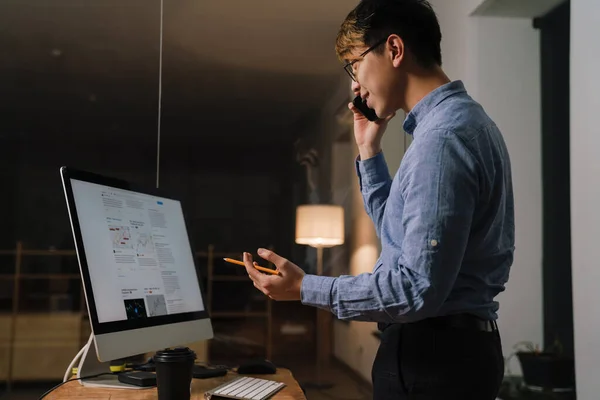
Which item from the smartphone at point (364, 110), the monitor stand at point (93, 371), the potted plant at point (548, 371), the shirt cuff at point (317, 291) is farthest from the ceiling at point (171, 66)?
the shirt cuff at point (317, 291)

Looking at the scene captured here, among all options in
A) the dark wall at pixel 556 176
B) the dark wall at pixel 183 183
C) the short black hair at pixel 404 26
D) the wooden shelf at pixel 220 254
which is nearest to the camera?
the short black hair at pixel 404 26

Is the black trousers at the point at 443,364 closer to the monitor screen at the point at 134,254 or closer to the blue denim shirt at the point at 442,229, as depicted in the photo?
the blue denim shirt at the point at 442,229

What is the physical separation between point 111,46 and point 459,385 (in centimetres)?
200

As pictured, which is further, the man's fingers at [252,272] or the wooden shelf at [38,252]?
the wooden shelf at [38,252]

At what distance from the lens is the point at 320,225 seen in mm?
2568

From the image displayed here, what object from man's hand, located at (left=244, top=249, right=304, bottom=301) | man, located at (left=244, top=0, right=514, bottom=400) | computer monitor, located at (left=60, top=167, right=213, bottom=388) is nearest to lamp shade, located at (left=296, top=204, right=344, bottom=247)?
computer monitor, located at (left=60, top=167, right=213, bottom=388)

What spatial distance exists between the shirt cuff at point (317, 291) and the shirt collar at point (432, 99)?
1.22ft

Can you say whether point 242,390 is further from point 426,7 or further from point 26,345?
point 26,345

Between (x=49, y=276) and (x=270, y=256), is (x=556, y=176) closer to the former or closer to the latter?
(x=270, y=256)

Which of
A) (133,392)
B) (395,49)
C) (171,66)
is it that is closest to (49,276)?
(171,66)

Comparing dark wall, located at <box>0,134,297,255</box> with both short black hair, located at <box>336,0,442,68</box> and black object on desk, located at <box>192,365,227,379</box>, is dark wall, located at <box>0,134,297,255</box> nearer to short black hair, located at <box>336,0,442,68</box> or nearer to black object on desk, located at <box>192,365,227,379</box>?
black object on desk, located at <box>192,365,227,379</box>

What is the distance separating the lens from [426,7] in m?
1.23

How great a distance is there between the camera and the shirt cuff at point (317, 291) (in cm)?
107

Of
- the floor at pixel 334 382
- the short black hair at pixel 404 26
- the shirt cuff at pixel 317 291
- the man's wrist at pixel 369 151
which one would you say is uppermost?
the short black hair at pixel 404 26
